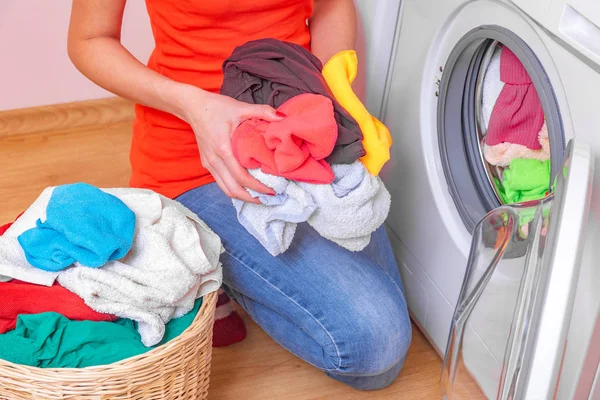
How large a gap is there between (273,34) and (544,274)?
2.53 feet

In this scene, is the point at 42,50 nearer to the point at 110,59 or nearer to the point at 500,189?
the point at 110,59

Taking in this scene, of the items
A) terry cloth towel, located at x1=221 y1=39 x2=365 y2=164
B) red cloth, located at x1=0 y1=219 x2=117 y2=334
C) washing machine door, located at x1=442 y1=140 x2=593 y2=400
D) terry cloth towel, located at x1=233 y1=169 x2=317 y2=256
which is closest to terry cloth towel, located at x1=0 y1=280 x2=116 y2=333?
red cloth, located at x1=0 y1=219 x2=117 y2=334

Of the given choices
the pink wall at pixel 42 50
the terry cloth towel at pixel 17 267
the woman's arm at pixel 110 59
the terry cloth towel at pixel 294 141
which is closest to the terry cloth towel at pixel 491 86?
the terry cloth towel at pixel 294 141

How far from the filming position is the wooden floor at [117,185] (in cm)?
147

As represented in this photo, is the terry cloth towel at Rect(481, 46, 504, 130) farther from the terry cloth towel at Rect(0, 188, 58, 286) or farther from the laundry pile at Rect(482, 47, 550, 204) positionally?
the terry cloth towel at Rect(0, 188, 58, 286)

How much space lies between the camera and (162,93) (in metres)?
1.20

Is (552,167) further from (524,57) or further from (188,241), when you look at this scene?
(188,241)

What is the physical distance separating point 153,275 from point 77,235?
12cm

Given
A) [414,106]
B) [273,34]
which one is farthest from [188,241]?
[414,106]

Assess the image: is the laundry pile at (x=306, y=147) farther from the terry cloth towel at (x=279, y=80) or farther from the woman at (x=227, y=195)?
the woman at (x=227, y=195)

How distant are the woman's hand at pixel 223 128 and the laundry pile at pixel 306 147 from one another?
0.01 m

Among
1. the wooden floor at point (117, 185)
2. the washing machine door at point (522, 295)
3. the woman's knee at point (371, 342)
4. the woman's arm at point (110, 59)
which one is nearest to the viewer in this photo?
the washing machine door at point (522, 295)

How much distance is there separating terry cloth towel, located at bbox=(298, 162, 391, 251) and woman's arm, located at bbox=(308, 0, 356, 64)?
1.06ft

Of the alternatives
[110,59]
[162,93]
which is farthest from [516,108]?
[110,59]
